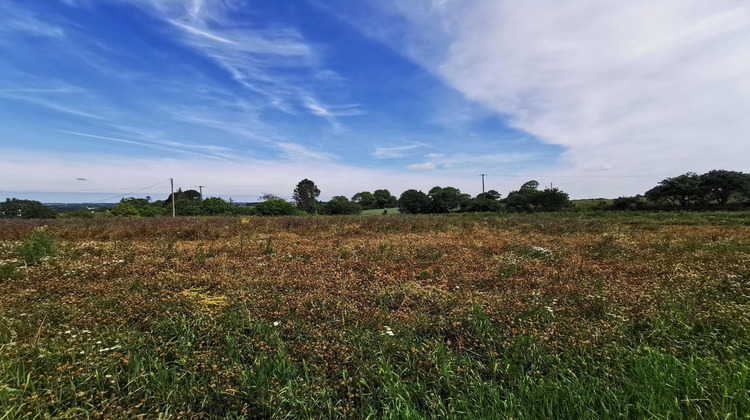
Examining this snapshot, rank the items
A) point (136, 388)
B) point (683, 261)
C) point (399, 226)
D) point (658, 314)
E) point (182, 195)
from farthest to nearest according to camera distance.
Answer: point (182, 195) → point (399, 226) → point (683, 261) → point (658, 314) → point (136, 388)

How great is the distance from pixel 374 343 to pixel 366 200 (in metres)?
117

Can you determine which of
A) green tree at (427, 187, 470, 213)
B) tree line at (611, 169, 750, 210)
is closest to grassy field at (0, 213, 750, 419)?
A: tree line at (611, 169, 750, 210)

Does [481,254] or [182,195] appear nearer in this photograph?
[481,254]

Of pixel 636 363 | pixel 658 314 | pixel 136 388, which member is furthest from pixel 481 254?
pixel 136 388

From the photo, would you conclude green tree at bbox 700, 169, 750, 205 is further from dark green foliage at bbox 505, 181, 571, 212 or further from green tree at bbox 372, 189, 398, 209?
green tree at bbox 372, 189, 398, 209

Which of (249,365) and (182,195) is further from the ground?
(182,195)

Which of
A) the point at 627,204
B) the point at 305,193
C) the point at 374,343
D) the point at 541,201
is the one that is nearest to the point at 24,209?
the point at 374,343

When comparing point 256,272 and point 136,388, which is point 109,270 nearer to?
point 256,272

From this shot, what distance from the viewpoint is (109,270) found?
22.9ft

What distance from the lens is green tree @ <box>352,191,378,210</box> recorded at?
11853cm

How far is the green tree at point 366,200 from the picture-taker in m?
119

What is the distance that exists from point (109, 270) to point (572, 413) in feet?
29.8

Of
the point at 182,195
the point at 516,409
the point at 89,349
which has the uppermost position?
the point at 182,195

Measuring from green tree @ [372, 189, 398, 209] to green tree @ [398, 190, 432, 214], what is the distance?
2582cm
